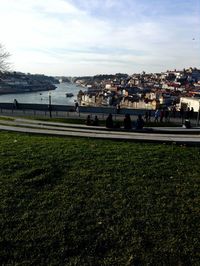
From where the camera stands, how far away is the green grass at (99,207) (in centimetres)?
597

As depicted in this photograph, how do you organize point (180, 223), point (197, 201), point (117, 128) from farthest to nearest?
point (117, 128)
point (197, 201)
point (180, 223)

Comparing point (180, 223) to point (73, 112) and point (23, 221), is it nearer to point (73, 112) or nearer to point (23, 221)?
point (23, 221)

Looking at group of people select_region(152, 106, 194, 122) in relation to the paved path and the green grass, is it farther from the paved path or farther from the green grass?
the green grass

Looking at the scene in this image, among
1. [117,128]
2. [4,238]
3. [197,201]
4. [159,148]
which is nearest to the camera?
[4,238]

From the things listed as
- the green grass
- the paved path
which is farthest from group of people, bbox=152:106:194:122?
the green grass

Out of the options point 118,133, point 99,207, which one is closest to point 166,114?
point 118,133

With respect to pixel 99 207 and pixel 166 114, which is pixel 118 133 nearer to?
pixel 99 207

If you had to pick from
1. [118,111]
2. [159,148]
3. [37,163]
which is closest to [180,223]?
[37,163]

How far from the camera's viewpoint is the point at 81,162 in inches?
388

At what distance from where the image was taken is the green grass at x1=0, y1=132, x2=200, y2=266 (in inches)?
235

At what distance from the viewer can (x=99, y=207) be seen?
734 centimetres

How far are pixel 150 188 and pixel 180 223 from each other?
1528 mm

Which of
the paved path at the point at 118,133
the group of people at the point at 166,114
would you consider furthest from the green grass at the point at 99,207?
the group of people at the point at 166,114

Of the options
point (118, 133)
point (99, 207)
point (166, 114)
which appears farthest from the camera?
point (166, 114)
